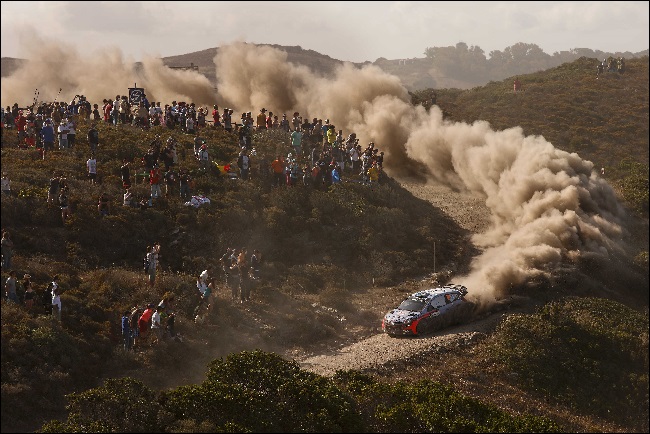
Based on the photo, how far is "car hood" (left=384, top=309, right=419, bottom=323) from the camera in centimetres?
2770

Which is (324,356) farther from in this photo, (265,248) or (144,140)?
(144,140)

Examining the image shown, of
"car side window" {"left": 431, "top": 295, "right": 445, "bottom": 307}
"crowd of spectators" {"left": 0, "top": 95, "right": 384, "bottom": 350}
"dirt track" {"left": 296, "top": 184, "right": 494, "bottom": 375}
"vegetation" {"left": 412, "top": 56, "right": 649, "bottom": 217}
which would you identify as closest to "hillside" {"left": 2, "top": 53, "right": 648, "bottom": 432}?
"dirt track" {"left": 296, "top": 184, "right": 494, "bottom": 375}

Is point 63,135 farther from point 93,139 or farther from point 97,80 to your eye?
point 97,80

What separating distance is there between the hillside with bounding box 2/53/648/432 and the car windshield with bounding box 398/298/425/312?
147 cm

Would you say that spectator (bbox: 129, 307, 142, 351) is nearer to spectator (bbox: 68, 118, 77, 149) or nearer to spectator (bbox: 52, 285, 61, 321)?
spectator (bbox: 52, 285, 61, 321)

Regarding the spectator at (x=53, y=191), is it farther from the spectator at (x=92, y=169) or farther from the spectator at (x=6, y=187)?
the spectator at (x=92, y=169)

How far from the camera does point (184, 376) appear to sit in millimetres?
23594

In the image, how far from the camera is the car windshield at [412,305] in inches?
1102

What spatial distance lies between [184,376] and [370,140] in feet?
109

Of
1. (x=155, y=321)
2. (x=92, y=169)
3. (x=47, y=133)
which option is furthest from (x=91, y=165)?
(x=155, y=321)

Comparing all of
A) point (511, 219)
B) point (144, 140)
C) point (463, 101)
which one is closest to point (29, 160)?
point (144, 140)

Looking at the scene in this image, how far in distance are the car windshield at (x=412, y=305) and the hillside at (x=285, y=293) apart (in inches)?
58.0

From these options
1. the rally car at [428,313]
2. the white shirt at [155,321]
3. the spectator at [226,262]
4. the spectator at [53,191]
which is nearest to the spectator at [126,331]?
the white shirt at [155,321]

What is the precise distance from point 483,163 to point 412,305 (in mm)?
18568
